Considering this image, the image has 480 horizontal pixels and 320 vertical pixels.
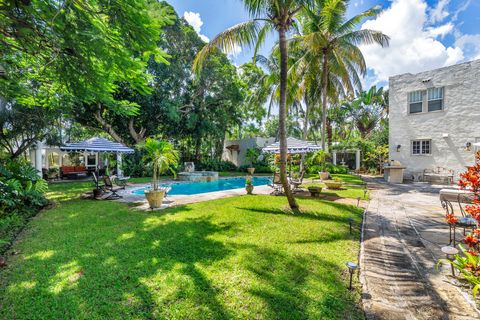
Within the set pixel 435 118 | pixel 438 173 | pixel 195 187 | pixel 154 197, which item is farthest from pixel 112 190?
pixel 435 118

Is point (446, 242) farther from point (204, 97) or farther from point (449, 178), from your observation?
point (204, 97)

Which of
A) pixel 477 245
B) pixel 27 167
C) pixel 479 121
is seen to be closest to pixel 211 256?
pixel 477 245

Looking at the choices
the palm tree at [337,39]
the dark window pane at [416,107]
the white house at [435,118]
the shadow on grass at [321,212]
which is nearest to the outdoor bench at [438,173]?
the white house at [435,118]

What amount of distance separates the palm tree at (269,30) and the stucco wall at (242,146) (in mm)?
18344

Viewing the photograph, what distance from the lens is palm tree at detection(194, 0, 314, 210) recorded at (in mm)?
7121

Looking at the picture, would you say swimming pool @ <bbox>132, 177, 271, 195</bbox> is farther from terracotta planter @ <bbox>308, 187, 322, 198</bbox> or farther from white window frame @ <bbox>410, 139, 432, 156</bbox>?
white window frame @ <bbox>410, 139, 432, 156</bbox>

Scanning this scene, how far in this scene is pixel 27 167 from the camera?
8641 mm

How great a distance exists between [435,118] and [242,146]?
18.4m

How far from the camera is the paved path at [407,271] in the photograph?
298 centimetres

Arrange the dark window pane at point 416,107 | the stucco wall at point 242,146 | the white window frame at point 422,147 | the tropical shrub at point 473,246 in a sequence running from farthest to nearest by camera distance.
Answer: the stucco wall at point 242,146 → the dark window pane at point 416,107 → the white window frame at point 422,147 → the tropical shrub at point 473,246

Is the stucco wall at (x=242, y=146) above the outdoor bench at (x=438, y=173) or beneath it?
above

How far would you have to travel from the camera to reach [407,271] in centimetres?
395

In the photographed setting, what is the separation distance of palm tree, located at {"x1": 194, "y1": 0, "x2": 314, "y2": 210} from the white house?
1400 centimetres

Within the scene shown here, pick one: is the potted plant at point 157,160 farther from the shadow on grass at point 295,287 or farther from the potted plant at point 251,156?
the potted plant at point 251,156
